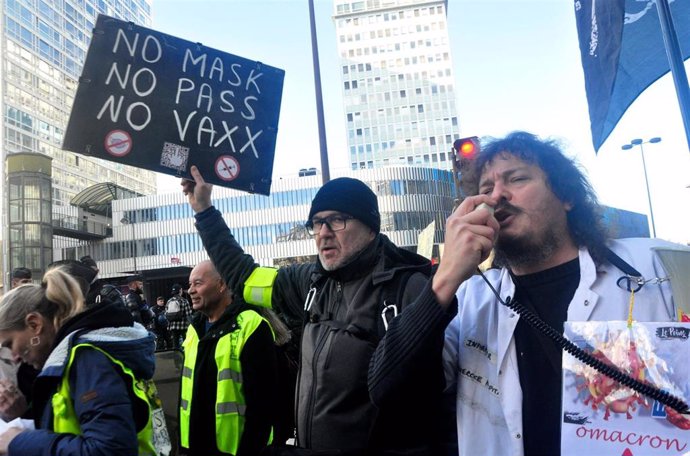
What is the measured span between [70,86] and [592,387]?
100474 millimetres

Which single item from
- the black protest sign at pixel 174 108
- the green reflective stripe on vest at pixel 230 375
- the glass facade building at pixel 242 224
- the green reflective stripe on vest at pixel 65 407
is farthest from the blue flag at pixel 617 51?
the glass facade building at pixel 242 224

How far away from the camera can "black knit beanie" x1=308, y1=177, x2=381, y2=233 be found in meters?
2.42

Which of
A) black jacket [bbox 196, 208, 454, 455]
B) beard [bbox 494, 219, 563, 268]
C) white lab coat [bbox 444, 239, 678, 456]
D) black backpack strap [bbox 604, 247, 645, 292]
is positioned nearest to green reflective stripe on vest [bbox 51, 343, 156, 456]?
black jacket [bbox 196, 208, 454, 455]

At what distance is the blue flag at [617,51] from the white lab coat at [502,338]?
4.57ft

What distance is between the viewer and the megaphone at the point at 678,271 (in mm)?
1220

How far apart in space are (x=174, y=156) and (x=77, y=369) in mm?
1450

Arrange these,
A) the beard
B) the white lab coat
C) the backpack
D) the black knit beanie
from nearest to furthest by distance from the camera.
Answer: the white lab coat < the beard < the black knit beanie < the backpack

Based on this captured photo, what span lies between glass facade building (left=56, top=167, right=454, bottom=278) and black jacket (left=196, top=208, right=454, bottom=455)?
6546 cm

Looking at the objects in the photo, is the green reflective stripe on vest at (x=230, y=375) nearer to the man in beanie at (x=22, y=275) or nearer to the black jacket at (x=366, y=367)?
the black jacket at (x=366, y=367)

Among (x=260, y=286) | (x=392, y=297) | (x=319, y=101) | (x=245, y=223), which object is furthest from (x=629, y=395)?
(x=245, y=223)

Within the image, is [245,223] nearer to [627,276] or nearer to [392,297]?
[392,297]

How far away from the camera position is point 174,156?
3.01m

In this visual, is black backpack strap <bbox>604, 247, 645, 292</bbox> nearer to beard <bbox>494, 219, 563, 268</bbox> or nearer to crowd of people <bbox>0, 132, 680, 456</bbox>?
crowd of people <bbox>0, 132, 680, 456</bbox>

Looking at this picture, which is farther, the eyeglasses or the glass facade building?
the glass facade building
